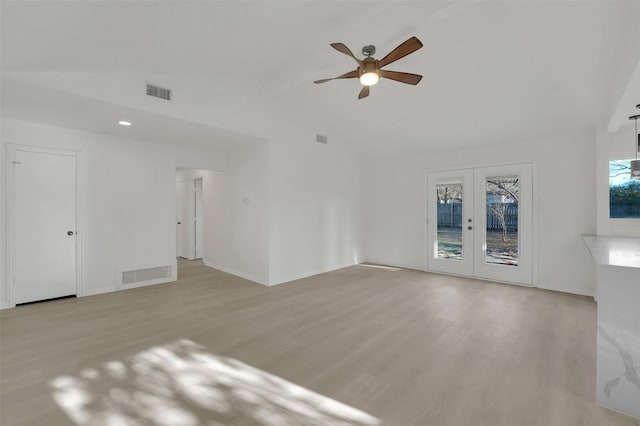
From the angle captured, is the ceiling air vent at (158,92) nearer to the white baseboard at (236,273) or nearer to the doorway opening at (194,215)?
the doorway opening at (194,215)

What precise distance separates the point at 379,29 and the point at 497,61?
1.58m

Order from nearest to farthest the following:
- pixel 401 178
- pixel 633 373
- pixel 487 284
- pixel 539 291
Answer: pixel 633 373
pixel 539 291
pixel 487 284
pixel 401 178

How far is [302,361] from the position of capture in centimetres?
252

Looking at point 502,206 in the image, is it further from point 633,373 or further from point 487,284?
point 633,373

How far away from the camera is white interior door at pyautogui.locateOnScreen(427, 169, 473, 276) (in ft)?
18.5

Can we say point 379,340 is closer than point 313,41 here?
Yes

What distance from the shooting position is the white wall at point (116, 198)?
13.5ft

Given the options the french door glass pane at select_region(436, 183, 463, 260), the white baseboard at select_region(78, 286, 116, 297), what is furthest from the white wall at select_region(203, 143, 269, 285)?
the french door glass pane at select_region(436, 183, 463, 260)

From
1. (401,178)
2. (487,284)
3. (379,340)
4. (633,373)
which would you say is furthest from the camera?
(401,178)

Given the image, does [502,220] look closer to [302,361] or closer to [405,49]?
[405,49]

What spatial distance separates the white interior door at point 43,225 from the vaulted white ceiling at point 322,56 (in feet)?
2.38

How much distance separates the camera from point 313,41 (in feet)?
11.2

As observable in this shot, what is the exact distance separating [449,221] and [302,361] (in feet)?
15.1

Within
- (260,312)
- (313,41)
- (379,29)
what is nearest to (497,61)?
(379,29)
